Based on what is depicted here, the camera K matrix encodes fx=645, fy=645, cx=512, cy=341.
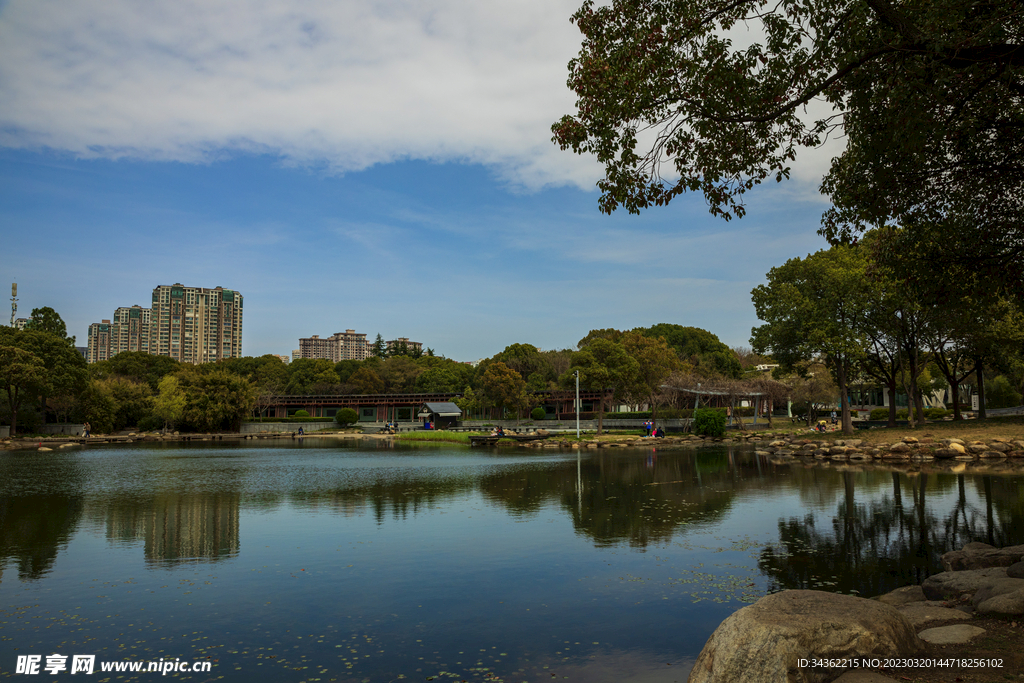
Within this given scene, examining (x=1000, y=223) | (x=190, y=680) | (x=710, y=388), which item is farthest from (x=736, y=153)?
(x=710, y=388)

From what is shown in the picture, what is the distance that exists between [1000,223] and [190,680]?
599 inches

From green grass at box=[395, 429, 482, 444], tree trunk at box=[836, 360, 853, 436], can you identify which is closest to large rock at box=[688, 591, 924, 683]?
tree trunk at box=[836, 360, 853, 436]

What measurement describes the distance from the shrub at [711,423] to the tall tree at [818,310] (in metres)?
8.27

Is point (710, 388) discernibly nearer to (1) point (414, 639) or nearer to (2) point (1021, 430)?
(2) point (1021, 430)

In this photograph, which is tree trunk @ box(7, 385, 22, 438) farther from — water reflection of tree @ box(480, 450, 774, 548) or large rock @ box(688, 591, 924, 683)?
large rock @ box(688, 591, 924, 683)

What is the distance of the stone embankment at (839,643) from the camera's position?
5852 mm

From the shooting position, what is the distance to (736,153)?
10.6 m

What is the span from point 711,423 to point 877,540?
36.1 metres

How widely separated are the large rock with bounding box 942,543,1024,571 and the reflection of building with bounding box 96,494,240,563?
1312 centimetres

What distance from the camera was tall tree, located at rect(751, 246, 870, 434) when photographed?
36.5m

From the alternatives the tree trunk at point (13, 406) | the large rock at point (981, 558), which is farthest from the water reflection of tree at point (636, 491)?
the tree trunk at point (13, 406)

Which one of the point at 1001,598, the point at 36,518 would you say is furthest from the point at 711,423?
the point at 1001,598

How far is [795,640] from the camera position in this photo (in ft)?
19.4

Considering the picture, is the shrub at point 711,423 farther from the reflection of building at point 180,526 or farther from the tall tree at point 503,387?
the reflection of building at point 180,526
